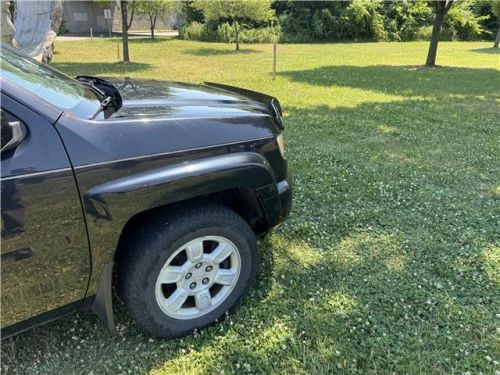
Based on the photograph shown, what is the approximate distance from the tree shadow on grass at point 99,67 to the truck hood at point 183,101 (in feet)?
38.4

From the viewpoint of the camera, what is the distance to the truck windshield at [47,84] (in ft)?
6.66

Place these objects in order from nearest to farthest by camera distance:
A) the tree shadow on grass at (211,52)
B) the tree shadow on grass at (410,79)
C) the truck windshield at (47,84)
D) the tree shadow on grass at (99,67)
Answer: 1. the truck windshield at (47,84)
2. the tree shadow on grass at (410,79)
3. the tree shadow on grass at (99,67)
4. the tree shadow on grass at (211,52)

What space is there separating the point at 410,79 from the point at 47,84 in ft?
38.0

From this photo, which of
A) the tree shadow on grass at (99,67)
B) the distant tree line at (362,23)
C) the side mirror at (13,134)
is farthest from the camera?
the distant tree line at (362,23)

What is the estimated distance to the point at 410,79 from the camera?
12109 millimetres

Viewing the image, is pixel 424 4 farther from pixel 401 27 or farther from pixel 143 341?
pixel 143 341

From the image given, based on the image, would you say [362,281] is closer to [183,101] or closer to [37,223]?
[183,101]

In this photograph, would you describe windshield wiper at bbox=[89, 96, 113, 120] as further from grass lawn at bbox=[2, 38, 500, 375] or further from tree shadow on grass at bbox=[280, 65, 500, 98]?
tree shadow on grass at bbox=[280, 65, 500, 98]

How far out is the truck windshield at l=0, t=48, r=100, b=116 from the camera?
2.03 metres

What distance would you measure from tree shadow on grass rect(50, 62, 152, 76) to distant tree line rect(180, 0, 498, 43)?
46.3ft

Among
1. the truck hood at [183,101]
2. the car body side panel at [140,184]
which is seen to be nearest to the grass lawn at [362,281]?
the car body side panel at [140,184]

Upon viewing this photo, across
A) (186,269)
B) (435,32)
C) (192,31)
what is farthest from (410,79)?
(192,31)

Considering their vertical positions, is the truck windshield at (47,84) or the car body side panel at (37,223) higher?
the truck windshield at (47,84)

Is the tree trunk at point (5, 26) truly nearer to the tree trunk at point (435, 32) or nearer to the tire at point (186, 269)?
the tire at point (186, 269)
